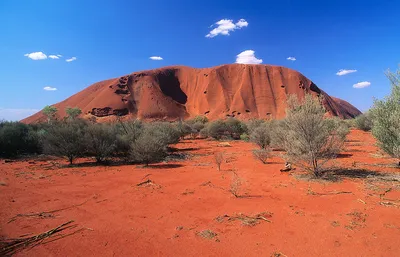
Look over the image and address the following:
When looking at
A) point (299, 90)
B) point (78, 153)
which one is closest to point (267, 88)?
point (299, 90)

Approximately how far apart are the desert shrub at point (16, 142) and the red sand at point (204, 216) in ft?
30.8

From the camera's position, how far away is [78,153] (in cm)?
1342

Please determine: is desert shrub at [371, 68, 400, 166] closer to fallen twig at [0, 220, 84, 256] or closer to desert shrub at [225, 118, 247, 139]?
fallen twig at [0, 220, 84, 256]

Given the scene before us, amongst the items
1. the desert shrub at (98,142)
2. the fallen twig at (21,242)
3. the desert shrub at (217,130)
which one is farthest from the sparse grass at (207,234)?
the desert shrub at (217,130)

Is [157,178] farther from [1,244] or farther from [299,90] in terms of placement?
[299,90]

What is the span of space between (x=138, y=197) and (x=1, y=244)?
3.22 meters

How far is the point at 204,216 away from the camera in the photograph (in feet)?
17.1

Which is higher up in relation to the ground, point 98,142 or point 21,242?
point 98,142

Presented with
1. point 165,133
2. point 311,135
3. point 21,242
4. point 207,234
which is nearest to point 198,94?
point 165,133

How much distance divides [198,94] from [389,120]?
6861 cm

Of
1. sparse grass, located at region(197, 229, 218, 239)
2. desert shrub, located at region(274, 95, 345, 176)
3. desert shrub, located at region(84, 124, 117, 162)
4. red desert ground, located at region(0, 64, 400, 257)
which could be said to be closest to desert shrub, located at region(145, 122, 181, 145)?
desert shrub, located at region(84, 124, 117, 162)

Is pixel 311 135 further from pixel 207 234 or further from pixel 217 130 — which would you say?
pixel 217 130

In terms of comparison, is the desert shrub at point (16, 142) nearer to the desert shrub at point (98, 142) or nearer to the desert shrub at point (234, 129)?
the desert shrub at point (98, 142)

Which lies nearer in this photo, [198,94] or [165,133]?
[165,133]
